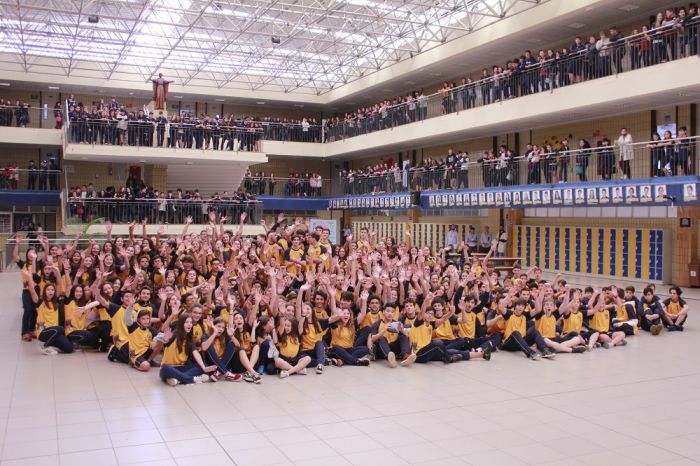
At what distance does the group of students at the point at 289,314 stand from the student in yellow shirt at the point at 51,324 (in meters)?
0.02

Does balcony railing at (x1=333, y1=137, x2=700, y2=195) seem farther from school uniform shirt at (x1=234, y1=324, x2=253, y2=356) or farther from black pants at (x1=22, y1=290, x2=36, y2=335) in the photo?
black pants at (x1=22, y1=290, x2=36, y2=335)

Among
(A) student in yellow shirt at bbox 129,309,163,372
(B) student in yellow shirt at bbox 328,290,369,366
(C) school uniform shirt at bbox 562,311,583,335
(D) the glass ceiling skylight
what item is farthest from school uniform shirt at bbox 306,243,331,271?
(D) the glass ceiling skylight

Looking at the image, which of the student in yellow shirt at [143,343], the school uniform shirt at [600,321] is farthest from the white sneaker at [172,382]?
the school uniform shirt at [600,321]

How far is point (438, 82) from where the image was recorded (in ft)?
109

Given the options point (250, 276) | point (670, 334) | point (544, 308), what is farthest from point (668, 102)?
point (250, 276)

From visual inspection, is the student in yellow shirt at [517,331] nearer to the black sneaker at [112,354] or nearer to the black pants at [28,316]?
the black sneaker at [112,354]

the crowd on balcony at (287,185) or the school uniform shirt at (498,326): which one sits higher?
the crowd on balcony at (287,185)

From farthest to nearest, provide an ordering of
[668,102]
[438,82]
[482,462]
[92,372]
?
[438,82]
[668,102]
[92,372]
[482,462]

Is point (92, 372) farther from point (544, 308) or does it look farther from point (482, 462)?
point (544, 308)

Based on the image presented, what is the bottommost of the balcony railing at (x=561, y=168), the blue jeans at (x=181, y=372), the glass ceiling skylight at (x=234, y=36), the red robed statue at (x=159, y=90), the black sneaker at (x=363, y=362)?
the black sneaker at (x=363, y=362)

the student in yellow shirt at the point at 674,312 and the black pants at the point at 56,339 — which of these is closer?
the black pants at the point at 56,339

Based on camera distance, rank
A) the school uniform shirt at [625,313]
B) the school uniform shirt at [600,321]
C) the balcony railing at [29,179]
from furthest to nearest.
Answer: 1. the balcony railing at [29,179]
2. the school uniform shirt at [625,313]
3. the school uniform shirt at [600,321]

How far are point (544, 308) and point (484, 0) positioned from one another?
53.7ft

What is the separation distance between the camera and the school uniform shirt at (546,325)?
11.4m
